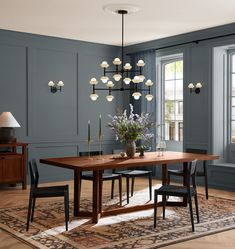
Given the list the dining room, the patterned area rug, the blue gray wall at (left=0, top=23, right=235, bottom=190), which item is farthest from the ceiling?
the patterned area rug

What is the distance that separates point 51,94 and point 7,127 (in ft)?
4.14

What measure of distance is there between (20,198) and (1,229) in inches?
70.7

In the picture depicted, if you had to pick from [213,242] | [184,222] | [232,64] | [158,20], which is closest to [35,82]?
[158,20]

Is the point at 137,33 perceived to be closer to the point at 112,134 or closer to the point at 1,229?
the point at 112,134

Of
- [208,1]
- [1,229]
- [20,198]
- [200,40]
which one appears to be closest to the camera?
[1,229]

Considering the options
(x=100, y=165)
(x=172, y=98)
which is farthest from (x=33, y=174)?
(x=172, y=98)

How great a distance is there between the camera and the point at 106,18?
6.48 meters

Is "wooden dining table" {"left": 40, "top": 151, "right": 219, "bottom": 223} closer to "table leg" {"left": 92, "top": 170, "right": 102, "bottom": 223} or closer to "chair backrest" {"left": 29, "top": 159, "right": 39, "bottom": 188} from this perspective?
"table leg" {"left": 92, "top": 170, "right": 102, "bottom": 223}

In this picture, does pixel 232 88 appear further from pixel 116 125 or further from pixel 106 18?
pixel 116 125

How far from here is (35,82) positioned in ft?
25.4

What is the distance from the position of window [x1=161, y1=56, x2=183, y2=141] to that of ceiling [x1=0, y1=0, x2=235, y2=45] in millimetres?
719

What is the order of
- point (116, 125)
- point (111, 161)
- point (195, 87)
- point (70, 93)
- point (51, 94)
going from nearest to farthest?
point (111, 161)
point (116, 125)
point (195, 87)
point (51, 94)
point (70, 93)

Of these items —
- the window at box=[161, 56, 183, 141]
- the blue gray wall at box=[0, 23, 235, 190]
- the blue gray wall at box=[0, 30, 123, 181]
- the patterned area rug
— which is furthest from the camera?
the window at box=[161, 56, 183, 141]

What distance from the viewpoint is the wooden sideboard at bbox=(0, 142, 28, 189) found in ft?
22.7
